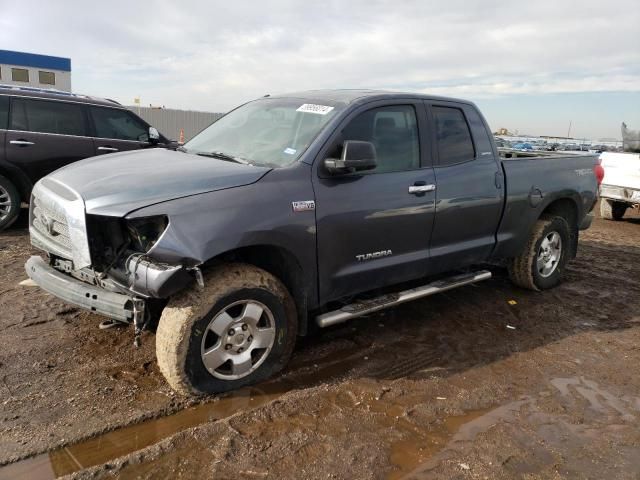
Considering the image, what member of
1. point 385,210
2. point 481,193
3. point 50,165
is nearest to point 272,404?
point 385,210

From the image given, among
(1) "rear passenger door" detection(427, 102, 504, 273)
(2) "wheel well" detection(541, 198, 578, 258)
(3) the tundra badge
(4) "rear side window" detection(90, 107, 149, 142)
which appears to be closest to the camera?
(3) the tundra badge

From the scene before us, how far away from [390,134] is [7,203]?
5415 millimetres

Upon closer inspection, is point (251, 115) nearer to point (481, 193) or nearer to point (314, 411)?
point (481, 193)

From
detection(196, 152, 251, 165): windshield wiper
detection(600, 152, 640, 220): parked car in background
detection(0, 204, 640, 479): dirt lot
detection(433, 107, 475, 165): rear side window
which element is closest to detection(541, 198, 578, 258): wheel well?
detection(0, 204, 640, 479): dirt lot

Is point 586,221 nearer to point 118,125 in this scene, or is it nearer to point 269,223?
point 269,223

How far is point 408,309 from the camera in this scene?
16.2ft

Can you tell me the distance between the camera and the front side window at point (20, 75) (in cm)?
3694

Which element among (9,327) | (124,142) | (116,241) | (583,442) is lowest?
(583,442)

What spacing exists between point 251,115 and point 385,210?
56.5 inches

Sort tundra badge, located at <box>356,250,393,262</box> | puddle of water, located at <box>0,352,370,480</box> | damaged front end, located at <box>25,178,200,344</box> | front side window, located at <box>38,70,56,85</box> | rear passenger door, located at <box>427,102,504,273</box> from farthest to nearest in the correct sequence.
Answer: front side window, located at <box>38,70,56,85</box> < rear passenger door, located at <box>427,102,504,273</box> < tundra badge, located at <box>356,250,393,262</box> < damaged front end, located at <box>25,178,200,344</box> < puddle of water, located at <box>0,352,370,480</box>

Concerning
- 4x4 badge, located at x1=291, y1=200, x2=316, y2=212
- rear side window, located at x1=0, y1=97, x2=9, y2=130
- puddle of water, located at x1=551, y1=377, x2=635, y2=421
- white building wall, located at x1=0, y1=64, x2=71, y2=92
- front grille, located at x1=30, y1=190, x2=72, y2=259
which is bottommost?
puddle of water, located at x1=551, y1=377, x2=635, y2=421

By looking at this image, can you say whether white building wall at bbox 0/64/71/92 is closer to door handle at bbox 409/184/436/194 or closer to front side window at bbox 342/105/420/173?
front side window at bbox 342/105/420/173

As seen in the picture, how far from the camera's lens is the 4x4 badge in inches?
129

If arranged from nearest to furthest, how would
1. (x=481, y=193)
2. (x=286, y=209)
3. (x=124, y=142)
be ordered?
1. (x=286, y=209)
2. (x=481, y=193)
3. (x=124, y=142)
